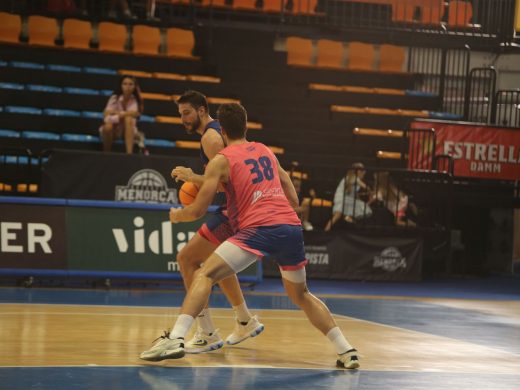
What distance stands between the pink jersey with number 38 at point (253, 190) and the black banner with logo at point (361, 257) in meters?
8.92

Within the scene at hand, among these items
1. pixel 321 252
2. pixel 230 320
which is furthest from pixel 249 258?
pixel 321 252

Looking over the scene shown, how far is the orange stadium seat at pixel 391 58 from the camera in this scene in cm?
2369

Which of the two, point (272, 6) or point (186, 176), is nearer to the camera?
point (186, 176)

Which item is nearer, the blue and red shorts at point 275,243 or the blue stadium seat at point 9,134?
the blue and red shorts at point 275,243

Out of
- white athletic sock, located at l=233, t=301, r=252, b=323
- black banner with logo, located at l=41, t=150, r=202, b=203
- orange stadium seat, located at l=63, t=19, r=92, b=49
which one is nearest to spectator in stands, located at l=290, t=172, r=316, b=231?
black banner with logo, located at l=41, t=150, r=202, b=203

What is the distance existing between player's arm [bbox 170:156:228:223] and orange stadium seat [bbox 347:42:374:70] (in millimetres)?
16472

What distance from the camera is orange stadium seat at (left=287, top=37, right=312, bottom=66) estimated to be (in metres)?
23.3

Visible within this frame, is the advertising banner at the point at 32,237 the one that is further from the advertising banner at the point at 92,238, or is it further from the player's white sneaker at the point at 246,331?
the player's white sneaker at the point at 246,331

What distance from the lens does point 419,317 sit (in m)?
12.1

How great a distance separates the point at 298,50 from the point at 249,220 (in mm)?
16160

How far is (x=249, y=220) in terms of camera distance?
7543 mm

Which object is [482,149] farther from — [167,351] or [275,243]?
[167,351]

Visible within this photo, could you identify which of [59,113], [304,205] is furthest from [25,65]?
[304,205]

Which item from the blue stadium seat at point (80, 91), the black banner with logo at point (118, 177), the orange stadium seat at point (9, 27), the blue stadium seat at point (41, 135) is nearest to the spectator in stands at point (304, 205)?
the black banner with logo at point (118, 177)
